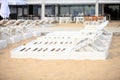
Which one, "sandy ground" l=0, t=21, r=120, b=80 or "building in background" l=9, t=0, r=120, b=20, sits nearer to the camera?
"sandy ground" l=0, t=21, r=120, b=80

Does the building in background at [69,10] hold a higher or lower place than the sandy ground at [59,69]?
higher

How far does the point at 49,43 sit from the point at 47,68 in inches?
138

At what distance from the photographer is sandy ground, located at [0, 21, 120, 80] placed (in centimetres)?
686

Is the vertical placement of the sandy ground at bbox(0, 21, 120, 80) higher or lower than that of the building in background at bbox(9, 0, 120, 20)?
lower

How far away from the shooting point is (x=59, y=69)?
7.66 m

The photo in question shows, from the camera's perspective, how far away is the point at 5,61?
8.82 meters

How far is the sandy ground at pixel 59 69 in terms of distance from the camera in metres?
6.86

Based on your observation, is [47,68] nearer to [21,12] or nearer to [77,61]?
[77,61]

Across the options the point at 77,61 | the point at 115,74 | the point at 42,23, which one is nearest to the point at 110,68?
the point at 115,74

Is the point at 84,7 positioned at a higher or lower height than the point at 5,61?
higher

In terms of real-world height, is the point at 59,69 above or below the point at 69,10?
below

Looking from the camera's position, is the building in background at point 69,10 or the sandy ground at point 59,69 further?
the building in background at point 69,10

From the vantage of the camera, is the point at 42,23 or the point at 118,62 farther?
the point at 42,23

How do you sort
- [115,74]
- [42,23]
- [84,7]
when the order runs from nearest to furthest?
[115,74] < [42,23] < [84,7]
